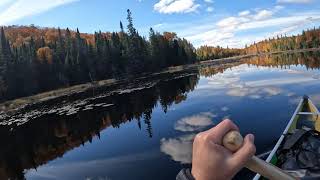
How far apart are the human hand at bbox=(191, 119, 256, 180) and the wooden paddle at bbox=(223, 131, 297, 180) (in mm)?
26

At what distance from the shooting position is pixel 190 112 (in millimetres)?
29891

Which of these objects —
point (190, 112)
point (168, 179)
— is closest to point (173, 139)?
point (168, 179)

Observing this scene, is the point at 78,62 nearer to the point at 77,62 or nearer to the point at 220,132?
the point at 77,62

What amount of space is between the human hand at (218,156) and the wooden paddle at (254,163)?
1.0 inches

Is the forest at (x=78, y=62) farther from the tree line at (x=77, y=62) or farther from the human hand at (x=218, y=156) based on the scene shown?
the human hand at (x=218, y=156)

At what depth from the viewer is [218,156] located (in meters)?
1.55

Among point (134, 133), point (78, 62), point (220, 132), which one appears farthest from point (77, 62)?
point (220, 132)

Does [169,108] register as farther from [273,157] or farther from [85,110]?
[273,157]

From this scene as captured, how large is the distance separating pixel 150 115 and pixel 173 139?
1029 centimetres

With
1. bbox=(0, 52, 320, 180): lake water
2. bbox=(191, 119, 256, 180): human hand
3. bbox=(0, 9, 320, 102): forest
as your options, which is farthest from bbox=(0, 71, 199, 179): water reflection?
bbox=(0, 9, 320, 102): forest

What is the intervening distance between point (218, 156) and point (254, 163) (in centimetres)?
17

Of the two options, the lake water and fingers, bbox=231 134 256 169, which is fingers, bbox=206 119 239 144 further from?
the lake water

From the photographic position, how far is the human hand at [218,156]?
1556 millimetres

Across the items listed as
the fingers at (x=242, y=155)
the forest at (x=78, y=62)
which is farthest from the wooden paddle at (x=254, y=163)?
the forest at (x=78, y=62)
